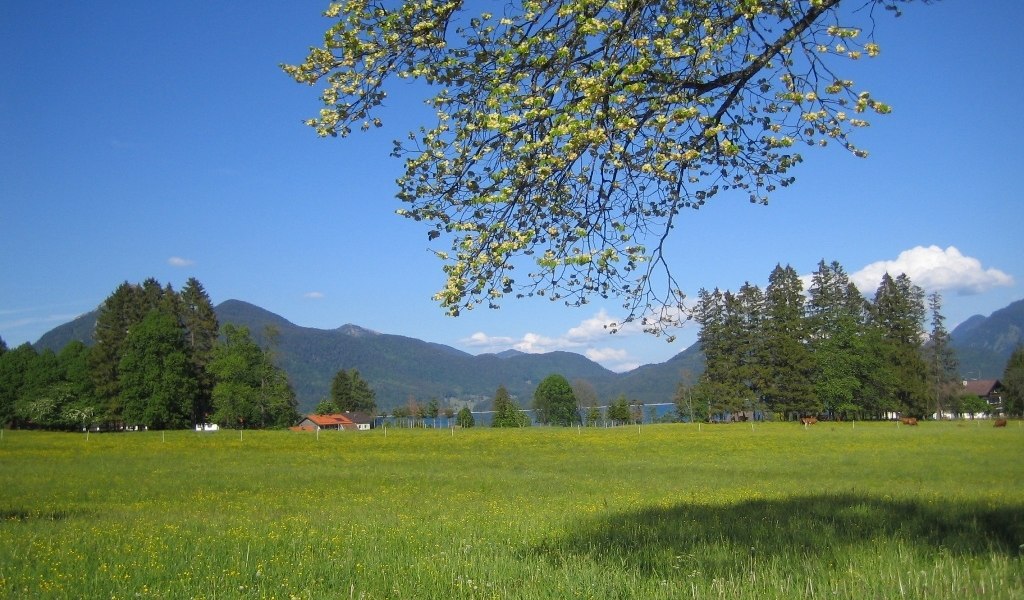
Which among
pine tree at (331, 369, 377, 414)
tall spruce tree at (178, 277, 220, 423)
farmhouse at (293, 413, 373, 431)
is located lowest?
farmhouse at (293, 413, 373, 431)

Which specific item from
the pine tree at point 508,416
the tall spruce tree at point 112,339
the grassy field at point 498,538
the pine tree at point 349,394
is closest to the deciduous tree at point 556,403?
the pine tree at point 508,416

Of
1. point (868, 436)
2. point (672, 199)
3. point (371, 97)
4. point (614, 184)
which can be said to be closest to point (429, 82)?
point (371, 97)

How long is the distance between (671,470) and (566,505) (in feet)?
60.7

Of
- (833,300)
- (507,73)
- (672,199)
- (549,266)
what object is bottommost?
(549,266)

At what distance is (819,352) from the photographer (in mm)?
88188

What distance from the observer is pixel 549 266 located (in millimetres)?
7496

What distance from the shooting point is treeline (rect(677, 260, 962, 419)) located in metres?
87.5

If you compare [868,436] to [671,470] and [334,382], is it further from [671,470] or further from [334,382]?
[334,382]

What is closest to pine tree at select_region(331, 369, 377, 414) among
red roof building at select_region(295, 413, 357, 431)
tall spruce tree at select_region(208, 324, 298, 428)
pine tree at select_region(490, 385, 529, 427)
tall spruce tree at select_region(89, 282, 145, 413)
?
red roof building at select_region(295, 413, 357, 431)

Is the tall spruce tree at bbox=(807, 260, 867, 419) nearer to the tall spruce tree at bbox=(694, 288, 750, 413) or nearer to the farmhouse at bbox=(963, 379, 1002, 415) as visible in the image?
the tall spruce tree at bbox=(694, 288, 750, 413)

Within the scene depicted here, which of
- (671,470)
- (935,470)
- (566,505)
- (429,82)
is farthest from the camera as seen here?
(671,470)

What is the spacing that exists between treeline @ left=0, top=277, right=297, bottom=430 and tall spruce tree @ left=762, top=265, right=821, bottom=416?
65621mm

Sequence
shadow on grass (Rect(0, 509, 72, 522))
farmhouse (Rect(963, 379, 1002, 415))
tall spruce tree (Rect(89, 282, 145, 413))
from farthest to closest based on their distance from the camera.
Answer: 1. farmhouse (Rect(963, 379, 1002, 415))
2. tall spruce tree (Rect(89, 282, 145, 413))
3. shadow on grass (Rect(0, 509, 72, 522))

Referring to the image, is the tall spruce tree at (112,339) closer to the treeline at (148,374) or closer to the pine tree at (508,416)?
the treeline at (148,374)
